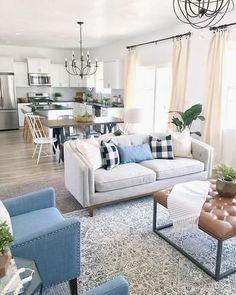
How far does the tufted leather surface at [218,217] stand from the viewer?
2.13m

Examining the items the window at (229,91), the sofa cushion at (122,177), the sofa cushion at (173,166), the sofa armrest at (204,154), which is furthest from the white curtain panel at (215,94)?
the sofa cushion at (122,177)

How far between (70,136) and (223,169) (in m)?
3.88

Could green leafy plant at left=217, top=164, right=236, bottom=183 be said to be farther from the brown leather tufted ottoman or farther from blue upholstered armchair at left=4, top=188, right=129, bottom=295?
blue upholstered armchair at left=4, top=188, right=129, bottom=295

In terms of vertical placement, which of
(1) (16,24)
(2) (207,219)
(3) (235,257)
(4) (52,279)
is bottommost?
(3) (235,257)

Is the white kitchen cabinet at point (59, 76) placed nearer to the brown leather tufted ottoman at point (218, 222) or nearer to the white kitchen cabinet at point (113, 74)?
the white kitchen cabinet at point (113, 74)

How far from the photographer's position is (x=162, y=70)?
6441 mm

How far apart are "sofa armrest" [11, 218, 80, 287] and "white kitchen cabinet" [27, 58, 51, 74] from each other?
844 cm

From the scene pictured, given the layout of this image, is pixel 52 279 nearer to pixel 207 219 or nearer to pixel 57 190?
pixel 207 219

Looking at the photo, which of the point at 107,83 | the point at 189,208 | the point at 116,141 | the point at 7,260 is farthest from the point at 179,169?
the point at 107,83

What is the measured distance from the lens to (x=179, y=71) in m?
5.44

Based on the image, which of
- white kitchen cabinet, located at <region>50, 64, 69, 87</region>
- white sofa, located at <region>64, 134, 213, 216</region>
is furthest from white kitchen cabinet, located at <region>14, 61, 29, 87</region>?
white sofa, located at <region>64, 134, 213, 216</region>

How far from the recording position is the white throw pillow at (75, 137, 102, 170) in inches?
133

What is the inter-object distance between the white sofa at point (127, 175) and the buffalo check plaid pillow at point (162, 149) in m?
0.13

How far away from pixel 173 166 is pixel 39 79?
720 centimetres
